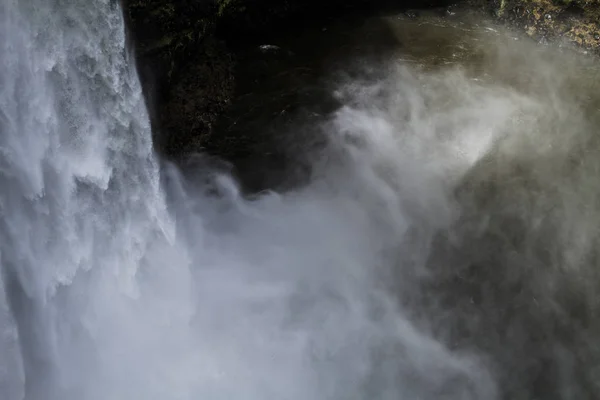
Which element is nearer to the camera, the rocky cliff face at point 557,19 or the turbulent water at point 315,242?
the turbulent water at point 315,242

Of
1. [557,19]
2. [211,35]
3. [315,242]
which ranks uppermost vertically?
[211,35]

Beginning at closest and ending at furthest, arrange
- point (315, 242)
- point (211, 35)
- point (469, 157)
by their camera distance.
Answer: point (315, 242) < point (469, 157) < point (211, 35)

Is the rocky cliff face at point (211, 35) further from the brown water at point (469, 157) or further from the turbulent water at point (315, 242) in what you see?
the turbulent water at point (315, 242)

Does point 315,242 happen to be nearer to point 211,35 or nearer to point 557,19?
point 211,35

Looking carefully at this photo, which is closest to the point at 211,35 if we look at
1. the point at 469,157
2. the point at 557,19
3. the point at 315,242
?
the point at 315,242

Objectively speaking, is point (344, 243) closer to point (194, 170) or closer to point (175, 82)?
point (194, 170)

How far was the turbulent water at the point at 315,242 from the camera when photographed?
5.80 metres

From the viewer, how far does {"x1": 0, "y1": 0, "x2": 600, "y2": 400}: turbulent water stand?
19.0 ft

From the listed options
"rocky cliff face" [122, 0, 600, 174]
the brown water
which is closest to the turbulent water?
the brown water

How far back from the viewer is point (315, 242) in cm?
770

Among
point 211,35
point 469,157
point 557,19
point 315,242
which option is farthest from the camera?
point 557,19

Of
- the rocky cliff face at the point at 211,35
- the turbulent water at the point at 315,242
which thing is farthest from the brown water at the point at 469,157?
the rocky cliff face at the point at 211,35

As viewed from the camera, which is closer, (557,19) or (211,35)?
(211,35)

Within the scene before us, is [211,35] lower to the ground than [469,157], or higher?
higher
